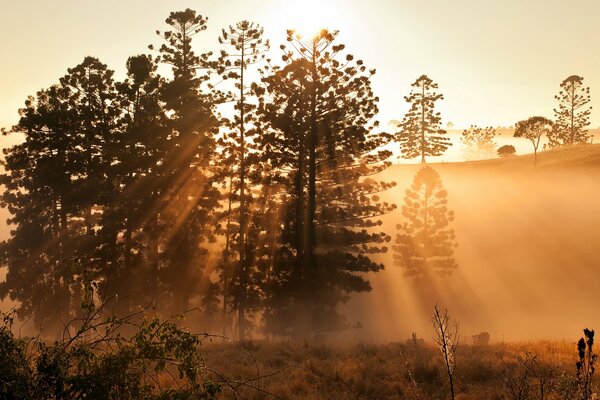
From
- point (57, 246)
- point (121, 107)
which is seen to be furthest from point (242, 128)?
point (57, 246)

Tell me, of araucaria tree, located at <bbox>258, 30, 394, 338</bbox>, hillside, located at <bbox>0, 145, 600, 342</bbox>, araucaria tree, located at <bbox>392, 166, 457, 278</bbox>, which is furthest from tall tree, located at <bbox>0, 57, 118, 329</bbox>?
araucaria tree, located at <bbox>392, 166, 457, 278</bbox>

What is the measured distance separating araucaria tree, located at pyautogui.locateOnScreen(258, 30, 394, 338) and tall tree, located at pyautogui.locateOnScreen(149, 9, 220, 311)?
4308 mm

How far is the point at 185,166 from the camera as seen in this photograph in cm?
2780

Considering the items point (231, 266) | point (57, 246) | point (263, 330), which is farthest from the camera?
point (263, 330)

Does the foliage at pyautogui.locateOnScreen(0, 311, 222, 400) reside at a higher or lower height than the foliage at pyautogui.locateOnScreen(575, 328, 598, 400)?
lower

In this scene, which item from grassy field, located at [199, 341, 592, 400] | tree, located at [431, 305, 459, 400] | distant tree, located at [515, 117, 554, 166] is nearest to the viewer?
tree, located at [431, 305, 459, 400]

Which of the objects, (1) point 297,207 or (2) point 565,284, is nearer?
(1) point 297,207

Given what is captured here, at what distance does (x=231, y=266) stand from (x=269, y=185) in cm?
646

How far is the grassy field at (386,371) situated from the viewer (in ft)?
33.8

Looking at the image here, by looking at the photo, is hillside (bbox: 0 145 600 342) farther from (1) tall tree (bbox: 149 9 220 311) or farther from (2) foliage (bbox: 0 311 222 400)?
(2) foliage (bbox: 0 311 222 400)

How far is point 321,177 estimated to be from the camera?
2739cm

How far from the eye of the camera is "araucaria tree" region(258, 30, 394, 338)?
26.0m

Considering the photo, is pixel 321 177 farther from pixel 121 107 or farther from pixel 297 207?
pixel 121 107

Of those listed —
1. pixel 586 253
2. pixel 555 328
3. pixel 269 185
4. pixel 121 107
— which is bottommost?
pixel 555 328
